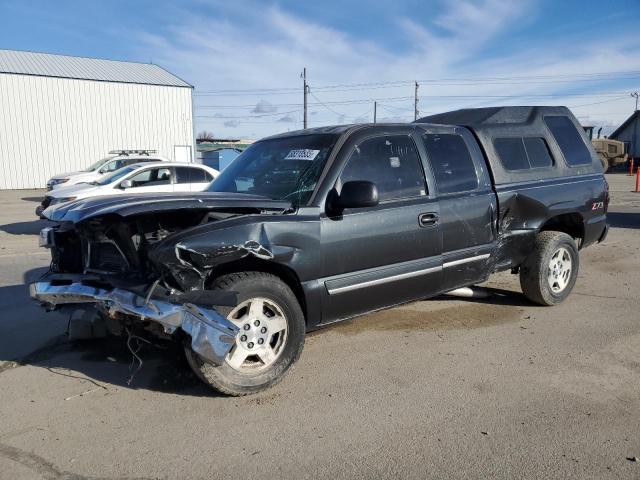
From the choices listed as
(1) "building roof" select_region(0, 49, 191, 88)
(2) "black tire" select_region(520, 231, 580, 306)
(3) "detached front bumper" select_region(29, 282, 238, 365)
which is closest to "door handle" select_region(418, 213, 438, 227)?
(2) "black tire" select_region(520, 231, 580, 306)

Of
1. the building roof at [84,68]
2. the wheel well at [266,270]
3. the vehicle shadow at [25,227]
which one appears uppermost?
the building roof at [84,68]

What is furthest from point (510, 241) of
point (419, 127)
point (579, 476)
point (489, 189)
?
point (579, 476)

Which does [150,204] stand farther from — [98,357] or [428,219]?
[428,219]

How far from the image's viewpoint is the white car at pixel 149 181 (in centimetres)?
1199

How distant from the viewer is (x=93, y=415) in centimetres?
350

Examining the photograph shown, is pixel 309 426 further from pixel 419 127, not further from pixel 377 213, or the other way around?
pixel 419 127

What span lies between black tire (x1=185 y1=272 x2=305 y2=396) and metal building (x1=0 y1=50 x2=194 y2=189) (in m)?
32.2

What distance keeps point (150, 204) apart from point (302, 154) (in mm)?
1450

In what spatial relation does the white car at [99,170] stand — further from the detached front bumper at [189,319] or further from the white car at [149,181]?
the detached front bumper at [189,319]

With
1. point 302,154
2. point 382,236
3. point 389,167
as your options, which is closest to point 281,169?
point 302,154

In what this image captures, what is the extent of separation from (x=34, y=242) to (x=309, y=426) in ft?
30.2

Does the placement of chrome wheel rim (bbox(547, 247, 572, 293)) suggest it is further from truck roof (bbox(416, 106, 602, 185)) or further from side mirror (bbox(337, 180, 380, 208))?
side mirror (bbox(337, 180, 380, 208))

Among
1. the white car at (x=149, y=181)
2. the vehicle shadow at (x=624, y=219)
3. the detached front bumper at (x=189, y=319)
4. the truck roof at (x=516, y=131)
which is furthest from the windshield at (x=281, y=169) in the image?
the vehicle shadow at (x=624, y=219)

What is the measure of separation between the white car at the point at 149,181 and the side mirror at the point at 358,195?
8.71 m
